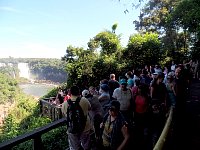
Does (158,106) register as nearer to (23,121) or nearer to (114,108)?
(114,108)

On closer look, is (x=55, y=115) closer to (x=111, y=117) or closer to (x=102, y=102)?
(x=102, y=102)

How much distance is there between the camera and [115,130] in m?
4.06

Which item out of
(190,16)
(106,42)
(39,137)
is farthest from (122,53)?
(39,137)

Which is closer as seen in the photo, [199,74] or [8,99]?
[199,74]

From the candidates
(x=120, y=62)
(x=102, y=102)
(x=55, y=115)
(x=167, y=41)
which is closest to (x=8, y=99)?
(x=167, y=41)

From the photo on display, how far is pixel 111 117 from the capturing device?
418cm

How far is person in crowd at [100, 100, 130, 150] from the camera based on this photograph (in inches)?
158

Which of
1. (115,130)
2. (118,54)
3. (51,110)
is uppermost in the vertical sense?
(118,54)

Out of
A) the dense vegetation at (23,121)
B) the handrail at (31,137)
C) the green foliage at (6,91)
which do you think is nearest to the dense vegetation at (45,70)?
the green foliage at (6,91)

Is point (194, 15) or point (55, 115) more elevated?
point (194, 15)

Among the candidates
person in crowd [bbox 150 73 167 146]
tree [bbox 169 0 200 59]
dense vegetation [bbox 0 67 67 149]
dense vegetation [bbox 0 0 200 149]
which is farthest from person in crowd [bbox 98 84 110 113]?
tree [bbox 169 0 200 59]

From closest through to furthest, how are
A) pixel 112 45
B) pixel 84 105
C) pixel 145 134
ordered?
1. pixel 84 105
2. pixel 145 134
3. pixel 112 45

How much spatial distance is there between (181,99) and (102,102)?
1.64 m

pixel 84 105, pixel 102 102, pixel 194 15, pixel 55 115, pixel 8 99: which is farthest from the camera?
pixel 8 99
